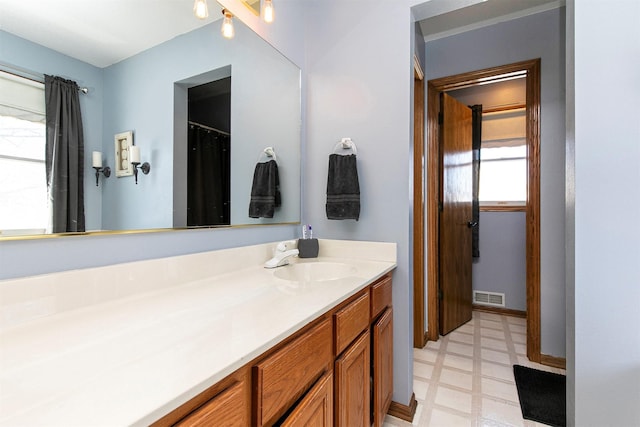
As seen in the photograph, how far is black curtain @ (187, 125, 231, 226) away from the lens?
3.79 ft

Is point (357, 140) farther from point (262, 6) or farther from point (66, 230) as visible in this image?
point (66, 230)

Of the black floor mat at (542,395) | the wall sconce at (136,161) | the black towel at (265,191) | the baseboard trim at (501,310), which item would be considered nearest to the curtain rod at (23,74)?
the wall sconce at (136,161)

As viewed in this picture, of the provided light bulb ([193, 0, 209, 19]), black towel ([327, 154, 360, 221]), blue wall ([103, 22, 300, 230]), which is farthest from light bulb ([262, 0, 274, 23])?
black towel ([327, 154, 360, 221])

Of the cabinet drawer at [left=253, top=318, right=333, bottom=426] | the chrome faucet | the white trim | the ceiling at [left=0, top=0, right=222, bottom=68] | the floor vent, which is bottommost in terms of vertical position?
the floor vent

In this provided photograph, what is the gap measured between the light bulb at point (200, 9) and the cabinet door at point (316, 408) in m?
1.37

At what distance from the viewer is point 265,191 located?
60.6 inches

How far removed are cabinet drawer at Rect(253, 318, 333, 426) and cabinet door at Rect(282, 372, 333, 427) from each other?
20mm

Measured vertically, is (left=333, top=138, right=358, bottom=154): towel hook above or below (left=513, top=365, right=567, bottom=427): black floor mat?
above

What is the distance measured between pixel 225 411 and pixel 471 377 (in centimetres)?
191

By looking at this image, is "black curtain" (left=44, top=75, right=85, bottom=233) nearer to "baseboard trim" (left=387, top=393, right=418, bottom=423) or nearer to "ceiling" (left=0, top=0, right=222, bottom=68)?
"ceiling" (left=0, top=0, right=222, bottom=68)

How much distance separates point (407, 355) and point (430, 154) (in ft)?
5.12

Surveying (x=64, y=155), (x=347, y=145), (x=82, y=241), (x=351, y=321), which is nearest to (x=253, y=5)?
(x=347, y=145)

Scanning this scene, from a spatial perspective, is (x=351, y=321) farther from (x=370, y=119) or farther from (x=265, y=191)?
(x=370, y=119)

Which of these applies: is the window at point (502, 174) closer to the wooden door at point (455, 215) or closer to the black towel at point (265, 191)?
the wooden door at point (455, 215)
